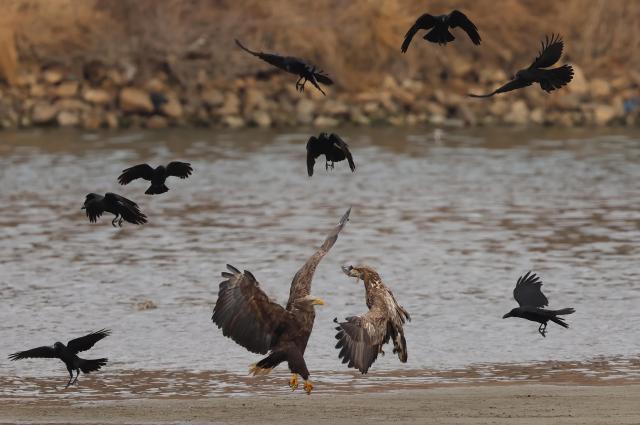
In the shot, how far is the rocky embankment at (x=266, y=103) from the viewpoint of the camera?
3312 cm

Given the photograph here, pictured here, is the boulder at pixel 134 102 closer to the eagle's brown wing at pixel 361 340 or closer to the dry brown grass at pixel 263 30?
the dry brown grass at pixel 263 30

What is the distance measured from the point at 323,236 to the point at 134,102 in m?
14.8

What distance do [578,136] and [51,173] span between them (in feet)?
36.7

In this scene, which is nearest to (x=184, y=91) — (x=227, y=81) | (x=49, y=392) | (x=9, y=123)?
(x=227, y=81)

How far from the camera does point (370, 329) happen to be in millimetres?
9695

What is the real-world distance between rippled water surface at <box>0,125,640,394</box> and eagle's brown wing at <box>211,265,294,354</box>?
1.79 metres

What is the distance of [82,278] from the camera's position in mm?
16125

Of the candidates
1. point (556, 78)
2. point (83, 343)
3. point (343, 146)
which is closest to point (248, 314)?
point (83, 343)

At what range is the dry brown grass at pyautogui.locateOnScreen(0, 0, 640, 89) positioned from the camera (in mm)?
33844

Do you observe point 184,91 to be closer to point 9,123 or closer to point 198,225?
point 9,123

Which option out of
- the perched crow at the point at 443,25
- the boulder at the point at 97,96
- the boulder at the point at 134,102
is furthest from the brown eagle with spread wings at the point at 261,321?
the boulder at the point at 97,96

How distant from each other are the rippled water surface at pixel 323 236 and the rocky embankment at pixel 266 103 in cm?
153

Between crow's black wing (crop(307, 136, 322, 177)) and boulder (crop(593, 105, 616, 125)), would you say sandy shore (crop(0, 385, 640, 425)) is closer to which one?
crow's black wing (crop(307, 136, 322, 177))

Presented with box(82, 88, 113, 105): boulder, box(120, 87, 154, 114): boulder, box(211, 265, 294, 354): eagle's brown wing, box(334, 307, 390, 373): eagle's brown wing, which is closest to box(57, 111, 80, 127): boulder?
box(82, 88, 113, 105): boulder
